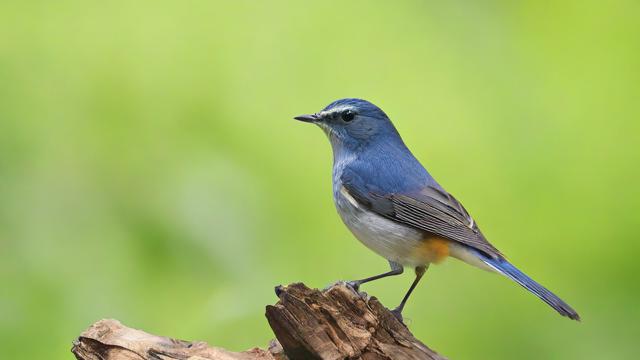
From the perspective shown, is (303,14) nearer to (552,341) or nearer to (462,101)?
(462,101)

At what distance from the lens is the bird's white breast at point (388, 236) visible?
14.0ft

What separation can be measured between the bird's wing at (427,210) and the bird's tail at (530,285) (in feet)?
0.15

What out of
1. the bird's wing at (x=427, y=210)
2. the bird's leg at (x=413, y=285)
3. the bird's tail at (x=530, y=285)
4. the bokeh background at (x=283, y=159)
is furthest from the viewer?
the bokeh background at (x=283, y=159)

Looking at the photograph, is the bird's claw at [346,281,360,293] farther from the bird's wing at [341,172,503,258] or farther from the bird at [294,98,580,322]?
the bird's wing at [341,172,503,258]

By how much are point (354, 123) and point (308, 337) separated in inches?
67.0

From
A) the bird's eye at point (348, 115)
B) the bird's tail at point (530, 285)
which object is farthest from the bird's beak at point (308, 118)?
the bird's tail at point (530, 285)

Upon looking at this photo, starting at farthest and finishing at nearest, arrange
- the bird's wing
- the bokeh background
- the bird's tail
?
the bokeh background < the bird's wing < the bird's tail

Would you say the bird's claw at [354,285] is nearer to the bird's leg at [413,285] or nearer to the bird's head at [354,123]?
the bird's leg at [413,285]

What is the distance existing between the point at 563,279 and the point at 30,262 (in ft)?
8.62

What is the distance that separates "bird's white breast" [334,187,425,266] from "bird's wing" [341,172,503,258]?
37 mm

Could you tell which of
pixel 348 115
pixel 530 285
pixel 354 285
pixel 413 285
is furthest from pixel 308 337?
pixel 348 115

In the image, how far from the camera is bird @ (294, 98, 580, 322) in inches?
166

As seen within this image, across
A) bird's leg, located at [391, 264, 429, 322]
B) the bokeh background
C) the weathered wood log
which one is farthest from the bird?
the weathered wood log

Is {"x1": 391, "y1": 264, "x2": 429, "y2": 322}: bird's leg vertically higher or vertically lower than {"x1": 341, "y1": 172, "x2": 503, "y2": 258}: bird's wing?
lower
